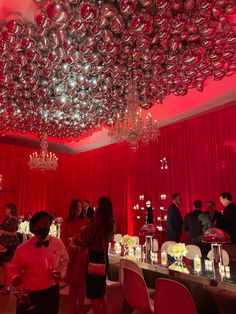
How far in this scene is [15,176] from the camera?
1168 cm

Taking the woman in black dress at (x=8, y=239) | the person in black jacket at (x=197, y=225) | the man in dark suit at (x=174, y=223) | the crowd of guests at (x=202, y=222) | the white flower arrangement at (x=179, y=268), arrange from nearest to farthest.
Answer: the white flower arrangement at (x=179, y=268)
the crowd of guests at (x=202, y=222)
the woman in black dress at (x=8, y=239)
the person in black jacket at (x=197, y=225)
the man in dark suit at (x=174, y=223)

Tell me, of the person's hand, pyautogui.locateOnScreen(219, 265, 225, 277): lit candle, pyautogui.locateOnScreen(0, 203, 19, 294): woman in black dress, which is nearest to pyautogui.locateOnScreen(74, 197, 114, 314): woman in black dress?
the person's hand

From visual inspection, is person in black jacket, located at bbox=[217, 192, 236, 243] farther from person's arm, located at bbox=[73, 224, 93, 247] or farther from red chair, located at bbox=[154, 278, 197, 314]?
person's arm, located at bbox=[73, 224, 93, 247]

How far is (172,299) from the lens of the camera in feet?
8.04

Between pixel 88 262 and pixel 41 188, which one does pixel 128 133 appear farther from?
pixel 41 188

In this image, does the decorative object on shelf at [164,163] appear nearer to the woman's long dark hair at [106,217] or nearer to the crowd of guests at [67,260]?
the crowd of guests at [67,260]

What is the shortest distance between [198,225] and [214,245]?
94.2 inches

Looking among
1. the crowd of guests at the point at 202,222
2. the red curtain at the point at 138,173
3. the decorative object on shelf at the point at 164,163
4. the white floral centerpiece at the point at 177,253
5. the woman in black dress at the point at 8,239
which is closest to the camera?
the white floral centerpiece at the point at 177,253

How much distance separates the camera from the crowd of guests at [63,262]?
2.45 m

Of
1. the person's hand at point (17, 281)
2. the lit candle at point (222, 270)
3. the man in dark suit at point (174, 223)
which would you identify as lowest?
the lit candle at point (222, 270)

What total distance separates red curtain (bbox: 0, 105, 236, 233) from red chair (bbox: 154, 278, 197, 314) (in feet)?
15.3

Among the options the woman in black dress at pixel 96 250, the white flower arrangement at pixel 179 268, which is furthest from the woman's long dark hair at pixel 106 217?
the white flower arrangement at pixel 179 268

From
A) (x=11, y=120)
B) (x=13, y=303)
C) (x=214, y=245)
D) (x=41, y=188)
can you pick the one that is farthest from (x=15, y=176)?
(x=214, y=245)

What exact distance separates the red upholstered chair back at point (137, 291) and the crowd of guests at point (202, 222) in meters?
2.22
